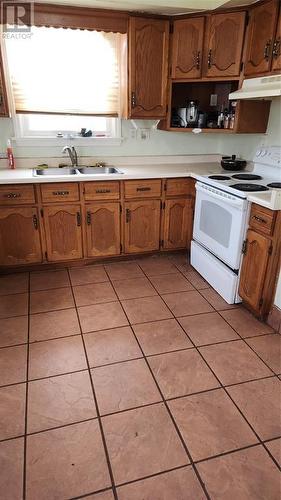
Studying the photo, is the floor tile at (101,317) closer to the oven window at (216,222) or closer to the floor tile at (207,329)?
the floor tile at (207,329)

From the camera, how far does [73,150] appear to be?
3137 mm

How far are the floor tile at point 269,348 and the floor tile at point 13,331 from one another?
4.90 ft

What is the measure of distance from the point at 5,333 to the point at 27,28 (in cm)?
247

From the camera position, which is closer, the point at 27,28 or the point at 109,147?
the point at 27,28

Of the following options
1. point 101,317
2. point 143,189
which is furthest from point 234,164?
point 101,317

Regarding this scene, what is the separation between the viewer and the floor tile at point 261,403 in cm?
155

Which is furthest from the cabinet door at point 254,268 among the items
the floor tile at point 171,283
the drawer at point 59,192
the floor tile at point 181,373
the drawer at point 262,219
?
the drawer at point 59,192

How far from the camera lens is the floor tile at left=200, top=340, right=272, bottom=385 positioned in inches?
72.9

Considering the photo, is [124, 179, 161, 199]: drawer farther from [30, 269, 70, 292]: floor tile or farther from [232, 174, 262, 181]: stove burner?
[30, 269, 70, 292]: floor tile

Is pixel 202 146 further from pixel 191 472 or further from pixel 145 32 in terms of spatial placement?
pixel 191 472

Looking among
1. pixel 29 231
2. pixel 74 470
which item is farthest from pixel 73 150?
pixel 74 470

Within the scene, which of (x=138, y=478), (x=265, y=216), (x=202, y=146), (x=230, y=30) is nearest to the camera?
(x=138, y=478)

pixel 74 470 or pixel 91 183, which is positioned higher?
pixel 91 183

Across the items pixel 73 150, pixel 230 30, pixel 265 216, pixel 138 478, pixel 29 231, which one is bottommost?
pixel 138 478
